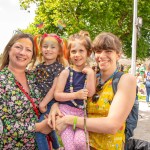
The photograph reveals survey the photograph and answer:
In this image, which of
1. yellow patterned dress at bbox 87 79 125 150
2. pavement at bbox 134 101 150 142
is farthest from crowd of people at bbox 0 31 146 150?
pavement at bbox 134 101 150 142

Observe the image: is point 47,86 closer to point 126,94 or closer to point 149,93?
point 126,94

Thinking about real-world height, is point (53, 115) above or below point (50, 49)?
below

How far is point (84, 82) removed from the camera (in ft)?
8.51

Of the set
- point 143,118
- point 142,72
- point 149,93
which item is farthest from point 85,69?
point 142,72

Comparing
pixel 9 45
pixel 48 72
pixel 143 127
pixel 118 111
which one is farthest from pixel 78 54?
pixel 143 127

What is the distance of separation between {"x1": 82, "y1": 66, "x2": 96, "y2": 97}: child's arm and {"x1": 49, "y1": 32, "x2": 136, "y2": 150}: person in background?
4 cm

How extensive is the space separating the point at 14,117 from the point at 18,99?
0.50 ft

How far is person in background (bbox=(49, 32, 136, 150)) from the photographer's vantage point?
82.9 inches

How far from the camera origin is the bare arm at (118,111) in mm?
2092

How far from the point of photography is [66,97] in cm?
251

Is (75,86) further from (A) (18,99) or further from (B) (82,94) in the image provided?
(A) (18,99)

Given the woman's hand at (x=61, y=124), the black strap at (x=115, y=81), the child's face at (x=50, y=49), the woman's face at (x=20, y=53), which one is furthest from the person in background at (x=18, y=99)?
the black strap at (x=115, y=81)

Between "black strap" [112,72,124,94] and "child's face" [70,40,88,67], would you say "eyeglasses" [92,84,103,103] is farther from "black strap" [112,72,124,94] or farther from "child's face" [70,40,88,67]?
"child's face" [70,40,88,67]

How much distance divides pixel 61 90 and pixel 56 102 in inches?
5.6
